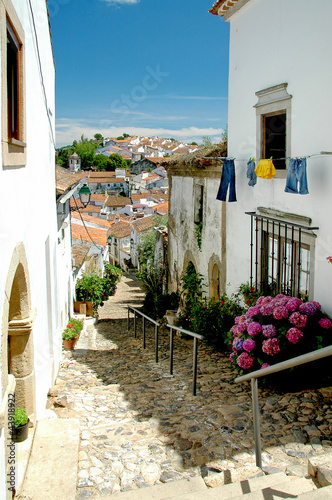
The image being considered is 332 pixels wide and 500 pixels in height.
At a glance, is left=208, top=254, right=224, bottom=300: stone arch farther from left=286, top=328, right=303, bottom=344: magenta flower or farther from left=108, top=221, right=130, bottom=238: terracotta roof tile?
left=108, top=221, right=130, bottom=238: terracotta roof tile

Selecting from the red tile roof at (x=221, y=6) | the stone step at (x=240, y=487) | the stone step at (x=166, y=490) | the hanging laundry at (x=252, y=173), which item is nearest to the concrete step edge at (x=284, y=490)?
the stone step at (x=240, y=487)

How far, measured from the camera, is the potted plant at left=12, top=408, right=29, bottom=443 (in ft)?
15.5

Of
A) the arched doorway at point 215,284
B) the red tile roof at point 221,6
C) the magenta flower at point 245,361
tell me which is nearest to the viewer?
the magenta flower at point 245,361

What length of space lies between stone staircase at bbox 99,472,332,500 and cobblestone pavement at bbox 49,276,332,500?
276 mm

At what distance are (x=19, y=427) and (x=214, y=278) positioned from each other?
762 centimetres

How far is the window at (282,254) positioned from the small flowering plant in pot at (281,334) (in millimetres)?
659

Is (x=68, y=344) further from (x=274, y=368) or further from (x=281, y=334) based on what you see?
(x=274, y=368)

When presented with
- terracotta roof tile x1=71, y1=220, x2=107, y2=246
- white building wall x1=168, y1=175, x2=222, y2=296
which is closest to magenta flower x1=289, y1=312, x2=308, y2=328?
white building wall x1=168, y1=175, x2=222, y2=296

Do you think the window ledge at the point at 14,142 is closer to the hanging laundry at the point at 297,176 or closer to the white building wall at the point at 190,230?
the hanging laundry at the point at 297,176

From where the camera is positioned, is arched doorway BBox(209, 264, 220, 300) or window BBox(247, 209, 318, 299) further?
arched doorway BBox(209, 264, 220, 300)

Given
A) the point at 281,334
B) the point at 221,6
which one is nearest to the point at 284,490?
the point at 281,334

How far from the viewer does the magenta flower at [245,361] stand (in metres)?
6.20

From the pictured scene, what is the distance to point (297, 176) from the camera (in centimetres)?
670

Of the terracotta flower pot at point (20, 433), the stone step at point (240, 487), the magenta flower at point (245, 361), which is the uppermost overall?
the stone step at point (240, 487)
